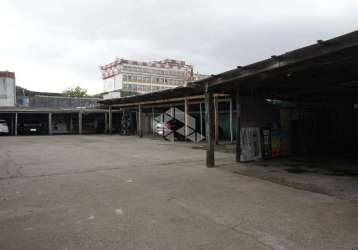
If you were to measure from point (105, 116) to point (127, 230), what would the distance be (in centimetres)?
3146

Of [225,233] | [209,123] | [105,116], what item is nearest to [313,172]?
[209,123]

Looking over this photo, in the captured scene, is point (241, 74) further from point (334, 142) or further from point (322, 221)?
point (334, 142)

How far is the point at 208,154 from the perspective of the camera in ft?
33.3

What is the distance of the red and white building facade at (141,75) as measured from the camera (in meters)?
87.2

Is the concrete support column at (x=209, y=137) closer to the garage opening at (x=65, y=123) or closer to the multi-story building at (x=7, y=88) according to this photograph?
the garage opening at (x=65, y=123)

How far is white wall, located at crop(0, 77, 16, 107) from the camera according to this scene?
4381cm

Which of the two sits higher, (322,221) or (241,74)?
(241,74)

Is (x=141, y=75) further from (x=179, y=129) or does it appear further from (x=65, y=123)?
(x=179, y=129)

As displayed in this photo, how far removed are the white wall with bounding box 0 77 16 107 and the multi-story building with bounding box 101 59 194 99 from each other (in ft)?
130

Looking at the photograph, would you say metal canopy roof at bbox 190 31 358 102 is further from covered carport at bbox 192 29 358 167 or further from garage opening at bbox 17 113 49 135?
garage opening at bbox 17 113 49 135

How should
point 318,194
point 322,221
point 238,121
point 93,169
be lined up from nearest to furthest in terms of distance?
1. point 322,221
2. point 318,194
3. point 93,169
4. point 238,121

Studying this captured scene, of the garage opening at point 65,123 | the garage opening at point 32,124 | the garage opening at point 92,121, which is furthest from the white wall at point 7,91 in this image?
the garage opening at point 92,121

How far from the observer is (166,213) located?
16.6ft

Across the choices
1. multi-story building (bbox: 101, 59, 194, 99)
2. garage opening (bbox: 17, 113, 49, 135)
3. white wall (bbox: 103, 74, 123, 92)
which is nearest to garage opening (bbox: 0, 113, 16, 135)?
garage opening (bbox: 17, 113, 49, 135)
